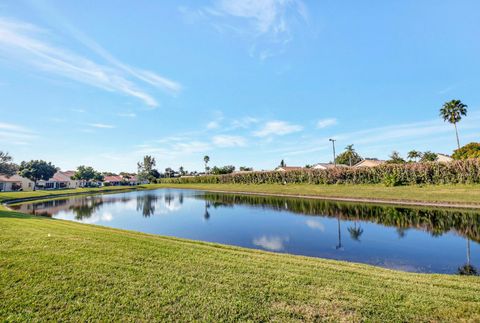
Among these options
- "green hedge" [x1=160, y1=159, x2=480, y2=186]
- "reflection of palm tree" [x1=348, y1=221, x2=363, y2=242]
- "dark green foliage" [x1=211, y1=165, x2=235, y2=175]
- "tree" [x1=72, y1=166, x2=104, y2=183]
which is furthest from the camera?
"dark green foliage" [x1=211, y1=165, x2=235, y2=175]

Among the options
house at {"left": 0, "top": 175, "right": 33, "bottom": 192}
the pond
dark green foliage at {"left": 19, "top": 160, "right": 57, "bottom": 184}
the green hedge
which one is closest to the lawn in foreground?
the pond

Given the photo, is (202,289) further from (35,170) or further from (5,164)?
(35,170)

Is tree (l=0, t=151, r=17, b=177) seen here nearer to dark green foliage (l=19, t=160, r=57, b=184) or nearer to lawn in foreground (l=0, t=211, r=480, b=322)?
dark green foliage (l=19, t=160, r=57, b=184)

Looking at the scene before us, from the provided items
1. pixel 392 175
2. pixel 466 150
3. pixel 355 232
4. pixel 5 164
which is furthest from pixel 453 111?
pixel 5 164

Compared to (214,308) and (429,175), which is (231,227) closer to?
(214,308)

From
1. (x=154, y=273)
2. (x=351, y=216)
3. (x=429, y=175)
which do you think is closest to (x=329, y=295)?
(x=154, y=273)

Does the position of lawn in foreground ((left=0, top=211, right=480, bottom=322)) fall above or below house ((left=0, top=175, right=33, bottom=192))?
below

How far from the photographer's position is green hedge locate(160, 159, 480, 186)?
1033 inches

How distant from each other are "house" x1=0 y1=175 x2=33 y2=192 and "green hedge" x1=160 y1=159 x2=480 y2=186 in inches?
2278

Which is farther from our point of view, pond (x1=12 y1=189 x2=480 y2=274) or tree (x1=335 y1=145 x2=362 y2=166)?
tree (x1=335 y1=145 x2=362 y2=166)

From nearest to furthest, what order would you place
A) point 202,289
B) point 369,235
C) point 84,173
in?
point 202,289
point 369,235
point 84,173

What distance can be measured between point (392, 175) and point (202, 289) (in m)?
→ 34.4

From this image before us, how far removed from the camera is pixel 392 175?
31672 millimetres

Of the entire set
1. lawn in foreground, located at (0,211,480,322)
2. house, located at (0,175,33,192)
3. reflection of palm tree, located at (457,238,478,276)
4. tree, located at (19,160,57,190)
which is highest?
tree, located at (19,160,57,190)
